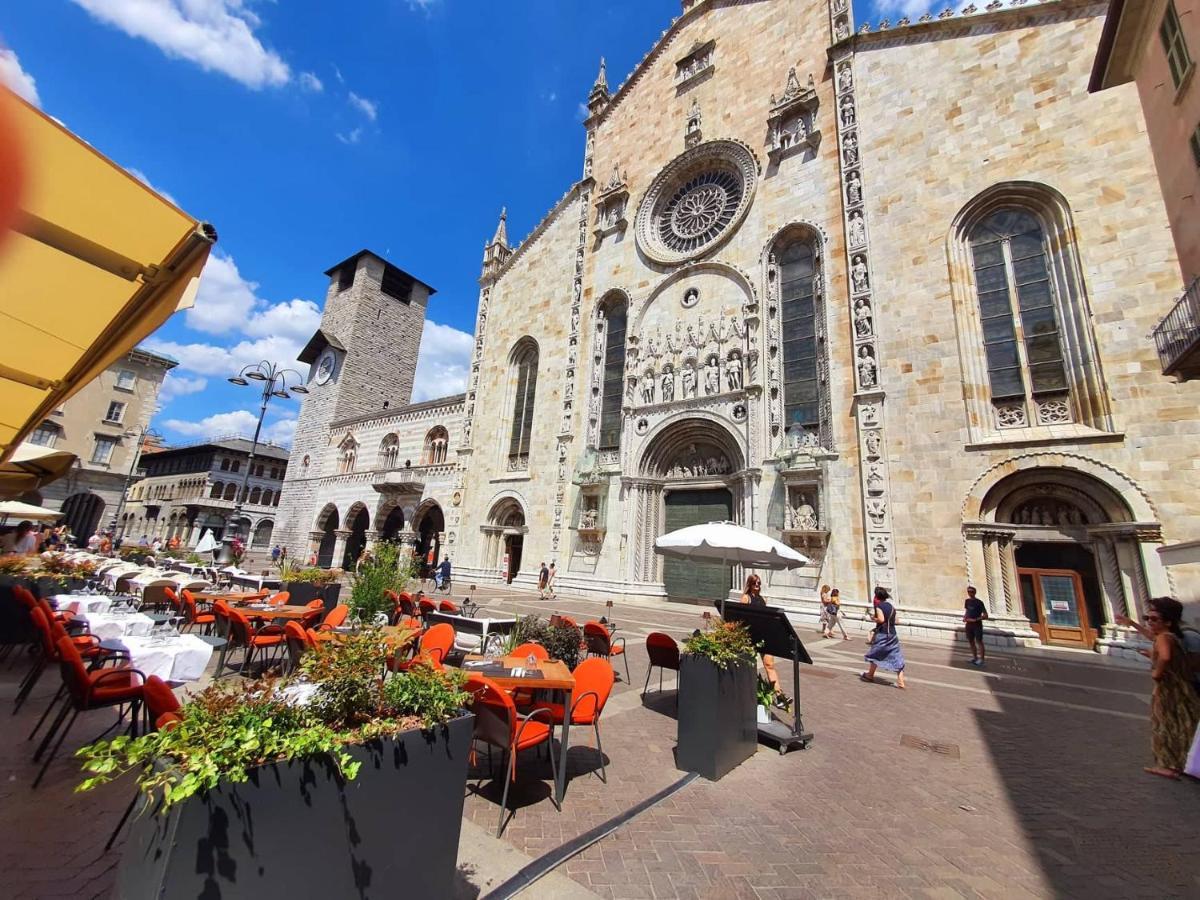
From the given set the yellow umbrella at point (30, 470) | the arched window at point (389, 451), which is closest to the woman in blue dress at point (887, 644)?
the yellow umbrella at point (30, 470)

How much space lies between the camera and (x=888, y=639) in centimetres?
746

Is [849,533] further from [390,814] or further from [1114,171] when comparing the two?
[390,814]

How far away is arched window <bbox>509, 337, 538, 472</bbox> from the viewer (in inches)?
900

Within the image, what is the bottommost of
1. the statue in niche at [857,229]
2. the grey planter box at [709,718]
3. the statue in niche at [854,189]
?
the grey planter box at [709,718]

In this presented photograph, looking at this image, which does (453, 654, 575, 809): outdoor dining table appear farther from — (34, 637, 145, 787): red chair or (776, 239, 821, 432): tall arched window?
(776, 239, 821, 432): tall arched window

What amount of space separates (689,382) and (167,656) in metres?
15.7

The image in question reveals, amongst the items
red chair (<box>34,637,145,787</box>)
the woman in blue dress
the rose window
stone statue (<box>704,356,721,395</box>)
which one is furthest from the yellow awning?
the rose window

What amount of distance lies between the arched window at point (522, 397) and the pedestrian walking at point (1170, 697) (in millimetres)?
19494

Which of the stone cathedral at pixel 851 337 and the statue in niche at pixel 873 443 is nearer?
the stone cathedral at pixel 851 337

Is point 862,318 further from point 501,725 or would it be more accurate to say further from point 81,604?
point 81,604

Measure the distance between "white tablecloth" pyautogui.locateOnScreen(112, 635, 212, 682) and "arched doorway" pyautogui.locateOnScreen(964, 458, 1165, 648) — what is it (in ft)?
47.7

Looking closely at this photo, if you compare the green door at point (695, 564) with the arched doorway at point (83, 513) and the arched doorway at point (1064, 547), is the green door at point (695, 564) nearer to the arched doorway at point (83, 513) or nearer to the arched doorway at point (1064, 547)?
the arched doorway at point (1064, 547)

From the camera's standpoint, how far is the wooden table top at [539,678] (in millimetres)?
3873

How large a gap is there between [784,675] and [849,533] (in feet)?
21.9
